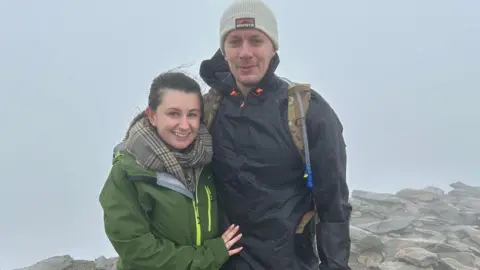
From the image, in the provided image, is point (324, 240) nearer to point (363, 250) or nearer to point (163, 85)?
point (163, 85)

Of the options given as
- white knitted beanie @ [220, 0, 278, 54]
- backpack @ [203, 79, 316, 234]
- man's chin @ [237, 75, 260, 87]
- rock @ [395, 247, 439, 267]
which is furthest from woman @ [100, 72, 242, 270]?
rock @ [395, 247, 439, 267]

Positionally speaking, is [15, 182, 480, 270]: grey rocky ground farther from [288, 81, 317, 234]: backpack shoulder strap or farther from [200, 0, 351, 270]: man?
[288, 81, 317, 234]: backpack shoulder strap

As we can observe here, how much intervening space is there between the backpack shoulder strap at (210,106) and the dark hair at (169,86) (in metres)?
0.06

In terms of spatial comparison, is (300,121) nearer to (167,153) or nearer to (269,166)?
(269,166)

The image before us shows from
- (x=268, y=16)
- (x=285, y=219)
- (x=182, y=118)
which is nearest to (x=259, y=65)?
(x=268, y=16)

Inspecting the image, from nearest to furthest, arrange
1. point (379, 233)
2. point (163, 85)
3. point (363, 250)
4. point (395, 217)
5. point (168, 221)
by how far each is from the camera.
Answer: point (168, 221) → point (163, 85) → point (363, 250) → point (379, 233) → point (395, 217)

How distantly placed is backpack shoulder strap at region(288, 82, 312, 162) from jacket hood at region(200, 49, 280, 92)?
41cm

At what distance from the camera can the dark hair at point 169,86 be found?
4020mm

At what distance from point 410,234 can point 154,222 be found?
8647 mm

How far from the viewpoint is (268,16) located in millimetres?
4031

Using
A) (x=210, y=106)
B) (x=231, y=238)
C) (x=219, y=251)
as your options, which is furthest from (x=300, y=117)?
(x=219, y=251)

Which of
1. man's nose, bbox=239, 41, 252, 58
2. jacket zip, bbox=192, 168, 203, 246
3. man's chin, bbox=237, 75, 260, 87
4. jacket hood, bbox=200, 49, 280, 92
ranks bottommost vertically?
jacket zip, bbox=192, 168, 203, 246

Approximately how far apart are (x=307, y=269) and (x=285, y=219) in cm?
49

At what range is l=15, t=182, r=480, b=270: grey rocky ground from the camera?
9180 millimetres
